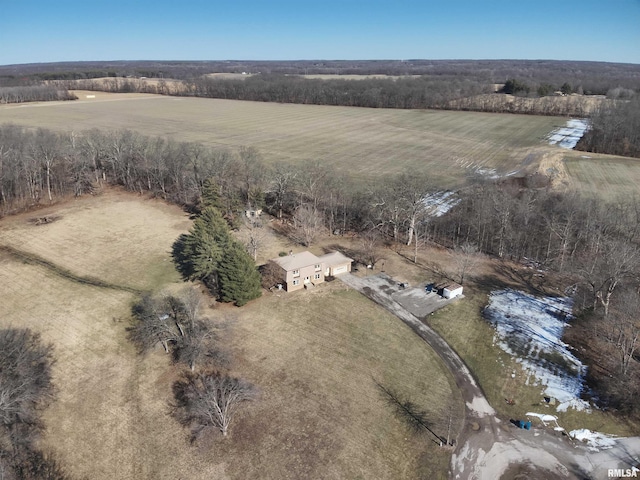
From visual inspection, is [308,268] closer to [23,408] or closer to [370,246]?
[370,246]

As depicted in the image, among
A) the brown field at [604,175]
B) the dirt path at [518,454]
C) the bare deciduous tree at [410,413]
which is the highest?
the brown field at [604,175]

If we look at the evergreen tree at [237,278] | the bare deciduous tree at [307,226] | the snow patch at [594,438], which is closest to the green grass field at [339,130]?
the bare deciduous tree at [307,226]

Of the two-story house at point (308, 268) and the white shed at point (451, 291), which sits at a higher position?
the two-story house at point (308, 268)

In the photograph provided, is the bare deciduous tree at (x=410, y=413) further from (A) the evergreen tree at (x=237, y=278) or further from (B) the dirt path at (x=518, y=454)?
(A) the evergreen tree at (x=237, y=278)

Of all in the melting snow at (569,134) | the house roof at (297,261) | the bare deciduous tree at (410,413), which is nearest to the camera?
the bare deciduous tree at (410,413)

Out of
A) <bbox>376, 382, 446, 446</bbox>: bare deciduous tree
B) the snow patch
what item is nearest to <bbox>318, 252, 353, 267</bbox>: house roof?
<bbox>376, 382, 446, 446</bbox>: bare deciduous tree

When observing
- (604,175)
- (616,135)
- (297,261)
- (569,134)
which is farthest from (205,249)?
(569,134)
